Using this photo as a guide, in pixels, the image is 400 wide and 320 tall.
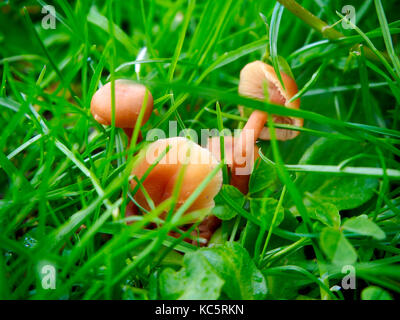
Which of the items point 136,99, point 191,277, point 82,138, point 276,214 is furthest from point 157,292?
point 82,138

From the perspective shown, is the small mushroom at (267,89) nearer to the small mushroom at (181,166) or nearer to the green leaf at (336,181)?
the green leaf at (336,181)

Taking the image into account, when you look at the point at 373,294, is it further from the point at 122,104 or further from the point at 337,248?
the point at 122,104

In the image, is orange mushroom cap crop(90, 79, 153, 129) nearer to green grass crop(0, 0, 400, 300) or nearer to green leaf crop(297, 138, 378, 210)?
green grass crop(0, 0, 400, 300)

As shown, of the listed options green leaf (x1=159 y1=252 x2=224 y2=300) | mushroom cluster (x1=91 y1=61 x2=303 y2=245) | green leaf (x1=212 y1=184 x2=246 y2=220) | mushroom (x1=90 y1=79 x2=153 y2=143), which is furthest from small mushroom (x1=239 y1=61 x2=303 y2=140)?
green leaf (x1=159 y1=252 x2=224 y2=300)

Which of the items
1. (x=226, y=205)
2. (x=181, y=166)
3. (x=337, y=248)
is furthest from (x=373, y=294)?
(x=181, y=166)

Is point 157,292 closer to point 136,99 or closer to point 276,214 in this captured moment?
point 276,214

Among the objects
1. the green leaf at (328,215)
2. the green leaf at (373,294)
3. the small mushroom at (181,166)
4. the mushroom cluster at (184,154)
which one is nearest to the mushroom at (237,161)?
the mushroom cluster at (184,154)
